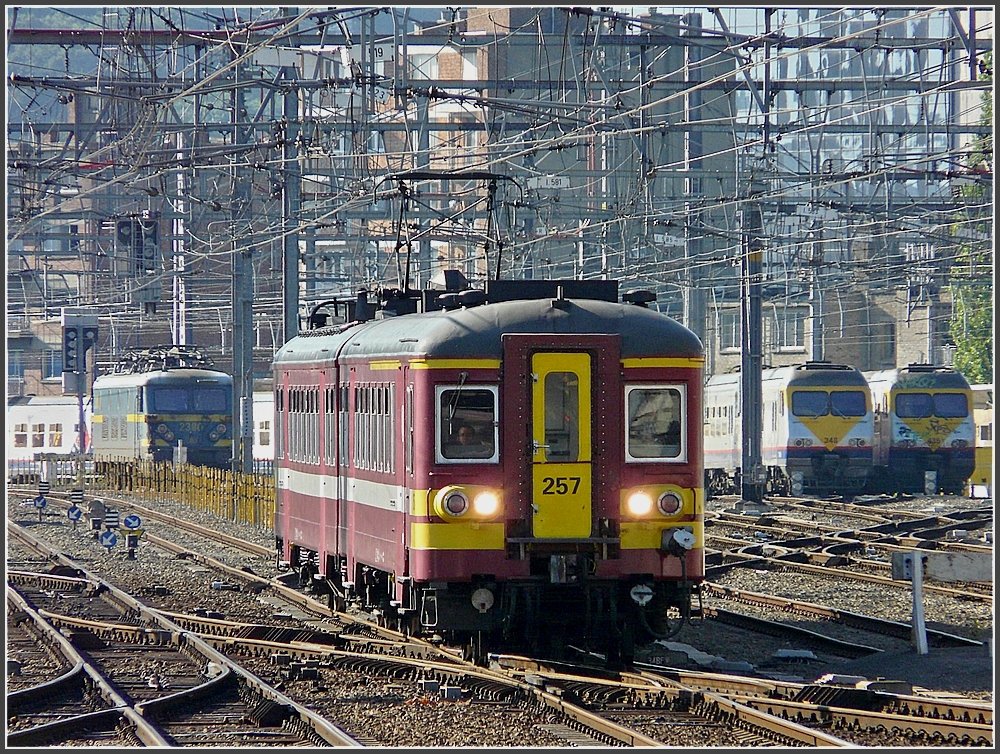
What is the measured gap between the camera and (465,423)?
12805 millimetres

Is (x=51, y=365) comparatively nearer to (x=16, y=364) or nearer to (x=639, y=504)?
(x=16, y=364)

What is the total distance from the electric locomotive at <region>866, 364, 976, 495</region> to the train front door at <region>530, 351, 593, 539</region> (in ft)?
89.5

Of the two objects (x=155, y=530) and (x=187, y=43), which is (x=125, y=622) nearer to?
(x=187, y=43)

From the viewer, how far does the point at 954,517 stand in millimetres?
30094

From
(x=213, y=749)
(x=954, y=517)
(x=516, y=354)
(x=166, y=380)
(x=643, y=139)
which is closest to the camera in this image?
(x=213, y=749)

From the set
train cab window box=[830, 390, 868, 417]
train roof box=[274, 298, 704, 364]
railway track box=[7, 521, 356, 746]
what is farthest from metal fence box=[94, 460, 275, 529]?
train roof box=[274, 298, 704, 364]

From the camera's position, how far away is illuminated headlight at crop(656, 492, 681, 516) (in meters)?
12.9

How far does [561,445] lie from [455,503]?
88 cm

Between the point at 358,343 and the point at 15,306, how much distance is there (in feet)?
190

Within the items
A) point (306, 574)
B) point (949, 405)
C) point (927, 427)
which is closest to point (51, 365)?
point (927, 427)

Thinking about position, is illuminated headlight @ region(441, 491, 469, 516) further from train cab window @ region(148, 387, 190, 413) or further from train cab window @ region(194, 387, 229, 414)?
train cab window @ region(194, 387, 229, 414)

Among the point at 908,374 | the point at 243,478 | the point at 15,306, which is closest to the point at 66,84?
the point at 243,478

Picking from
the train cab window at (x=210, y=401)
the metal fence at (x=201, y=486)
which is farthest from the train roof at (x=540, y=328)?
the train cab window at (x=210, y=401)

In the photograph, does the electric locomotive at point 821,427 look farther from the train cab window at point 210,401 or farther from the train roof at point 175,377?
the train roof at point 175,377
